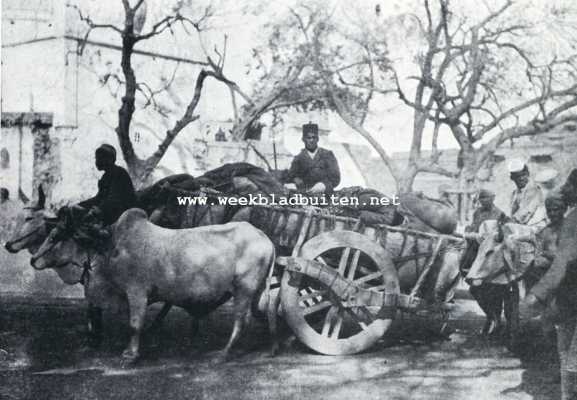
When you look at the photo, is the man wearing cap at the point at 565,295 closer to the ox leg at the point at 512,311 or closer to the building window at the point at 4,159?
the ox leg at the point at 512,311

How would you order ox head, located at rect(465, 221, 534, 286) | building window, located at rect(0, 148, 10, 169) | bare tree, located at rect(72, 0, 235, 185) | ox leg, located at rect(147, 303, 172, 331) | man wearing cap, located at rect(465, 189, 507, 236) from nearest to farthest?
ox head, located at rect(465, 221, 534, 286) < ox leg, located at rect(147, 303, 172, 331) < man wearing cap, located at rect(465, 189, 507, 236) < bare tree, located at rect(72, 0, 235, 185) < building window, located at rect(0, 148, 10, 169)

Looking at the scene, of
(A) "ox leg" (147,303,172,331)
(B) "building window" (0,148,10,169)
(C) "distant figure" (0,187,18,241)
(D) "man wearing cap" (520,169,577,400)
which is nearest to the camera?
(D) "man wearing cap" (520,169,577,400)

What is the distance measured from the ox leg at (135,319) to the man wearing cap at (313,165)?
2.15m

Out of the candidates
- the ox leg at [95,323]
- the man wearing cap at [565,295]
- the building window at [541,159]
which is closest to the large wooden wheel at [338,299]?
the man wearing cap at [565,295]

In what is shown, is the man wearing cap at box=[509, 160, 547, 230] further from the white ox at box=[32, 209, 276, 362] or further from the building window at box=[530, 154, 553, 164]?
the building window at box=[530, 154, 553, 164]

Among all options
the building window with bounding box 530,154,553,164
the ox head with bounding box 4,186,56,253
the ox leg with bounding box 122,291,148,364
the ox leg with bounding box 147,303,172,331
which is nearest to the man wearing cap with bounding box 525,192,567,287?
the ox leg with bounding box 122,291,148,364

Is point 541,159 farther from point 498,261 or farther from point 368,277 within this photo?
point 368,277

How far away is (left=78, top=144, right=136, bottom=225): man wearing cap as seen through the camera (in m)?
4.96

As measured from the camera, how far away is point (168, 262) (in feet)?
15.7

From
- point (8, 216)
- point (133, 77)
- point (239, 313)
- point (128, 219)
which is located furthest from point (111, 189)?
point (133, 77)

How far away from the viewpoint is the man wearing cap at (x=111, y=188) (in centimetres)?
496

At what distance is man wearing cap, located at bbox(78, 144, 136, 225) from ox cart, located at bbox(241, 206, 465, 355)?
114cm

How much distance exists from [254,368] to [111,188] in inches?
76.3

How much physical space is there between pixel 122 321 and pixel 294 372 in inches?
89.6
